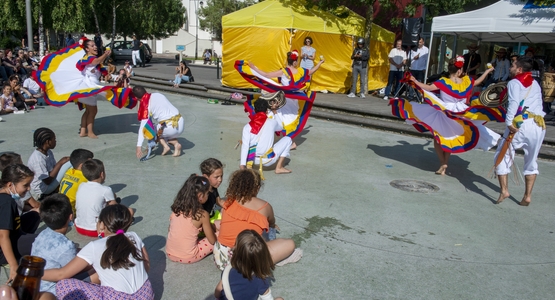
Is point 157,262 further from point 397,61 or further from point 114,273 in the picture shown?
point 397,61

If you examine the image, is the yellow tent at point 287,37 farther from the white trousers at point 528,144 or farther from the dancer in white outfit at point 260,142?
the white trousers at point 528,144

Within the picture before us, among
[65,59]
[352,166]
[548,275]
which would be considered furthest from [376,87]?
[548,275]

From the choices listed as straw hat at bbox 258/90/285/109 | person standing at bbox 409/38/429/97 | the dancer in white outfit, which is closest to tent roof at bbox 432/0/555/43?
person standing at bbox 409/38/429/97

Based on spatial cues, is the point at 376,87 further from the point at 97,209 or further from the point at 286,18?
the point at 97,209

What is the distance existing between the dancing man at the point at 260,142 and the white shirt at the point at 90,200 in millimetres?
2211

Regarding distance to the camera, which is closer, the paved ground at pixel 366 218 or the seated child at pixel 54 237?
the seated child at pixel 54 237

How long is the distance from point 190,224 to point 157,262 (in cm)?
50

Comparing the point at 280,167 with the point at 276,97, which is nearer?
the point at 280,167

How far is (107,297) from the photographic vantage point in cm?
320

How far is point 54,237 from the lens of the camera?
3539 mm

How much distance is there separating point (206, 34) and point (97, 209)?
2430 inches

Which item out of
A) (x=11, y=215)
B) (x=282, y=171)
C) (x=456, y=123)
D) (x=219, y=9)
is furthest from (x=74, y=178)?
(x=219, y=9)

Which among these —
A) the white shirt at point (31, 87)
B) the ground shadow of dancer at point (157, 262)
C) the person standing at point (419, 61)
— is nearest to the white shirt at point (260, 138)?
the ground shadow of dancer at point (157, 262)

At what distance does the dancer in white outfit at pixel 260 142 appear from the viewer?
21.5ft
